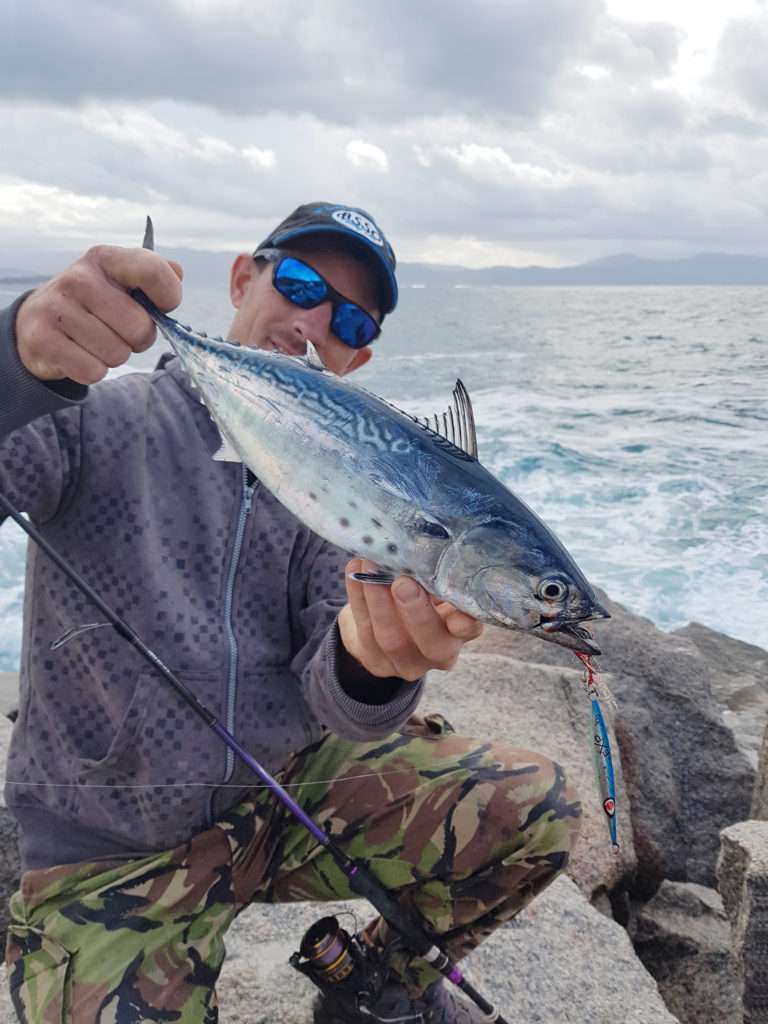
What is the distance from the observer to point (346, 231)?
290cm

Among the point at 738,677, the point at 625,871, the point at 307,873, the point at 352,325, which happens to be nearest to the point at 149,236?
the point at 352,325

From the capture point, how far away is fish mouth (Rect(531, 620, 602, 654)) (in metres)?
1.44

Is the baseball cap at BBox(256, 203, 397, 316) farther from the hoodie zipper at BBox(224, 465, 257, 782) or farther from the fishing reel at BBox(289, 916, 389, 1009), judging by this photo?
the fishing reel at BBox(289, 916, 389, 1009)

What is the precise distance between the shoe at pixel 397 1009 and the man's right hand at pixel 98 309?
1992 mm

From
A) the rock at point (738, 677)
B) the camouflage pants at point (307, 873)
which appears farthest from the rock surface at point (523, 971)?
the rock at point (738, 677)

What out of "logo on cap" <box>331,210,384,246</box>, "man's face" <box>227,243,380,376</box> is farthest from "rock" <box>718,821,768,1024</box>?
"logo on cap" <box>331,210,384,246</box>

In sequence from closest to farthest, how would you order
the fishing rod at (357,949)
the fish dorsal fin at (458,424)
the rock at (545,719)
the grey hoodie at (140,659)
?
the fish dorsal fin at (458,424), the grey hoodie at (140,659), the fishing rod at (357,949), the rock at (545,719)

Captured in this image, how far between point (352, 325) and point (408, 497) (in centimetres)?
141

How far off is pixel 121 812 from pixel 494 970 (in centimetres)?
145

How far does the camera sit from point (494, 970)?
296 cm

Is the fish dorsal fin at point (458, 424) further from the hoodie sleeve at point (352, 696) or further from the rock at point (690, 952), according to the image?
the rock at point (690, 952)

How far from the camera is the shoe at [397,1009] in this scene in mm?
2584

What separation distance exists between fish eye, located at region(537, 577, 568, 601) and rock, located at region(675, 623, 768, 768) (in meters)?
6.42

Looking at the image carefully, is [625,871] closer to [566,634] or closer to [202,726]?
[202,726]
